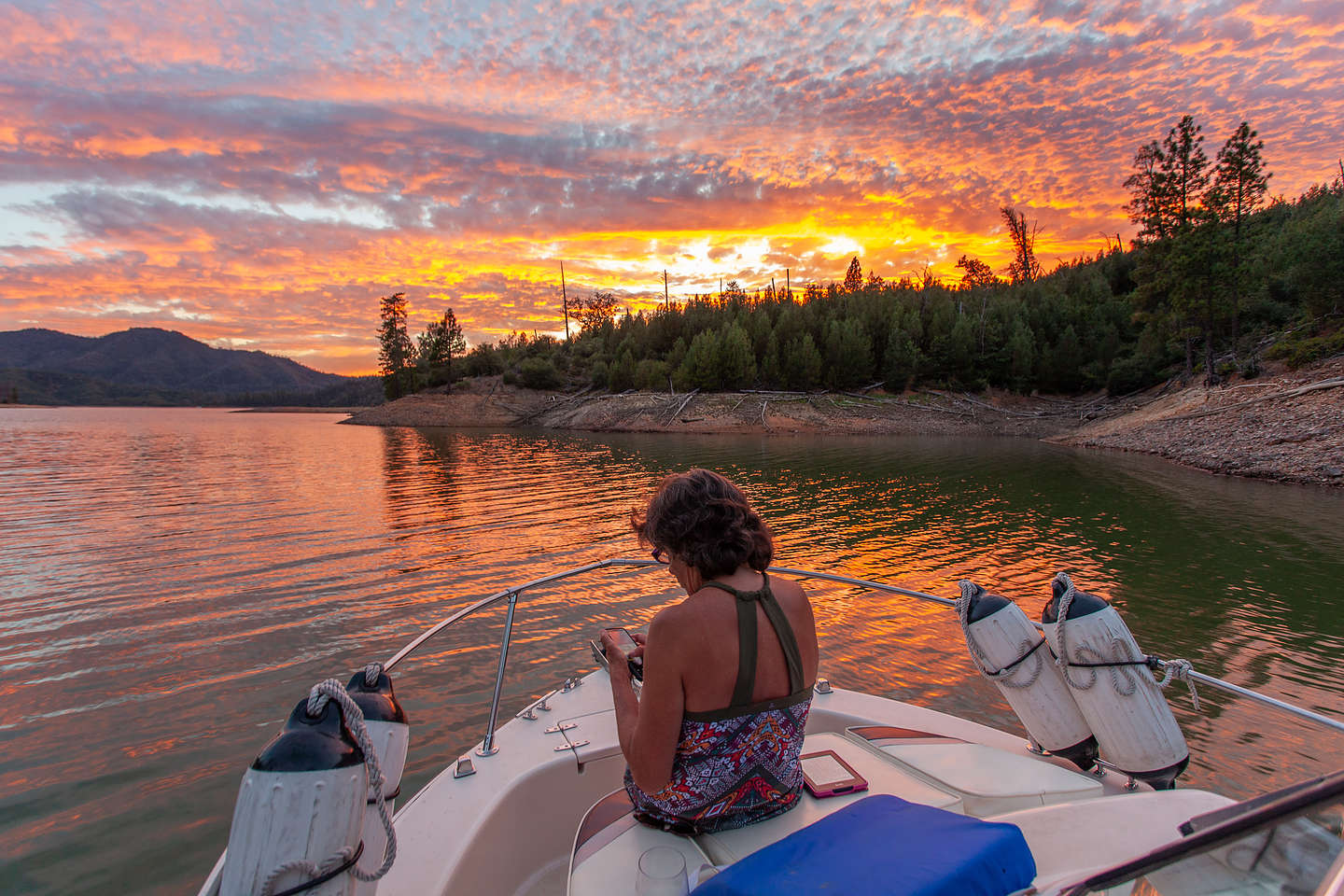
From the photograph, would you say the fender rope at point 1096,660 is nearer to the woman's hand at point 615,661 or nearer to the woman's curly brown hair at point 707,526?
the woman's curly brown hair at point 707,526

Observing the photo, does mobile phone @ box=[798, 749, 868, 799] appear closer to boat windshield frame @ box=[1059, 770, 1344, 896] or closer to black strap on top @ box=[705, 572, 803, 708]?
black strap on top @ box=[705, 572, 803, 708]

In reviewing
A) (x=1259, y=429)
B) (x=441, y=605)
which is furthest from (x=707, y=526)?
(x=1259, y=429)

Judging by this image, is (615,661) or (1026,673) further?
(1026,673)

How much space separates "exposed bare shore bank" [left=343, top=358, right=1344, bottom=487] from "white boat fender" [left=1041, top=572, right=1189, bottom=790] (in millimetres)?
19163

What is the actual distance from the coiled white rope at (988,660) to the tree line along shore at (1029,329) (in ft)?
64.0

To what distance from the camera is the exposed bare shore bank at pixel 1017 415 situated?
59.6 feet

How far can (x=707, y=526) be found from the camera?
78.5 inches

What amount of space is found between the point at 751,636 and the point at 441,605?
22.5 feet

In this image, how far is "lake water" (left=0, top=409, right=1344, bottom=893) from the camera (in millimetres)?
4355

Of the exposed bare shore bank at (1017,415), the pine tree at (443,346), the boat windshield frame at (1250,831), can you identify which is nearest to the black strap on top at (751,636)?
the boat windshield frame at (1250,831)

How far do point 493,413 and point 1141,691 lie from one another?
5765 centimetres

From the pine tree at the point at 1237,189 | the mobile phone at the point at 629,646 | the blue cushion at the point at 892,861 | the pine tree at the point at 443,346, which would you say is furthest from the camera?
the pine tree at the point at 443,346

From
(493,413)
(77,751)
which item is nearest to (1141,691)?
(77,751)

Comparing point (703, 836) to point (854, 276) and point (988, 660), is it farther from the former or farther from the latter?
point (854, 276)
